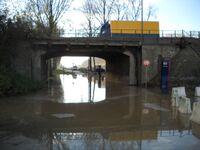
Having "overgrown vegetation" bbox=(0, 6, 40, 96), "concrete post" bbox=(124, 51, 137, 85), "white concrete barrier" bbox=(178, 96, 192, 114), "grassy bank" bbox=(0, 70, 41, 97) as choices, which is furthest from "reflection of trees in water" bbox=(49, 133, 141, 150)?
"concrete post" bbox=(124, 51, 137, 85)

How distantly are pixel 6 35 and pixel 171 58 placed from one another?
1780 cm

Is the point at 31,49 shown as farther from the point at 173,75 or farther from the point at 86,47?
the point at 173,75

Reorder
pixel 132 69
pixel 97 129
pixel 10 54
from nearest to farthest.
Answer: pixel 97 129
pixel 10 54
pixel 132 69

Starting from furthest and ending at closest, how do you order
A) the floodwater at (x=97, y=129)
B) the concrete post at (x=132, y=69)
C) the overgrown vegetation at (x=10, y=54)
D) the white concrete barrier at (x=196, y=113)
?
A: the concrete post at (x=132, y=69)
the overgrown vegetation at (x=10, y=54)
the white concrete barrier at (x=196, y=113)
the floodwater at (x=97, y=129)

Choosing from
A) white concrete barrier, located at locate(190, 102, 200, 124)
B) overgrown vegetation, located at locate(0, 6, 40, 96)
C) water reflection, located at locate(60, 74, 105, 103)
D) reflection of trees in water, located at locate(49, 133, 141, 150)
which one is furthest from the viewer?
overgrown vegetation, located at locate(0, 6, 40, 96)

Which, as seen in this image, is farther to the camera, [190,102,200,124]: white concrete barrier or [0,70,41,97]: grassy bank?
[0,70,41,97]: grassy bank

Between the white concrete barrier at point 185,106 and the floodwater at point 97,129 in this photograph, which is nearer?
the floodwater at point 97,129

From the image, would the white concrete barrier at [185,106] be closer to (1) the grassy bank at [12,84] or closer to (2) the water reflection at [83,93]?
(2) the water reflection at [83,93]

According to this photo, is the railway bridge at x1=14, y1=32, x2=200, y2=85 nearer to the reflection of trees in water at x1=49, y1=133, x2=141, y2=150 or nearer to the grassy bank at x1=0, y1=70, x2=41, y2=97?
the grassy bank at x1=0, y1=70, x2=41, y2=97

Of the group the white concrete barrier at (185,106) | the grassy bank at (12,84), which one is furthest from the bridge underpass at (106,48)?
the white concrete barrier at (185,106)

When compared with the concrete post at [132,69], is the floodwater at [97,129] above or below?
below

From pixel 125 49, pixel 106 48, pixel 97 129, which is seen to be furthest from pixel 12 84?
pixel 125 49

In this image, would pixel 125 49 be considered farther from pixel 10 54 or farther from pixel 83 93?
pixel 10 54

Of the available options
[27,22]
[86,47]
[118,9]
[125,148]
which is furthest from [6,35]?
[118,9]
